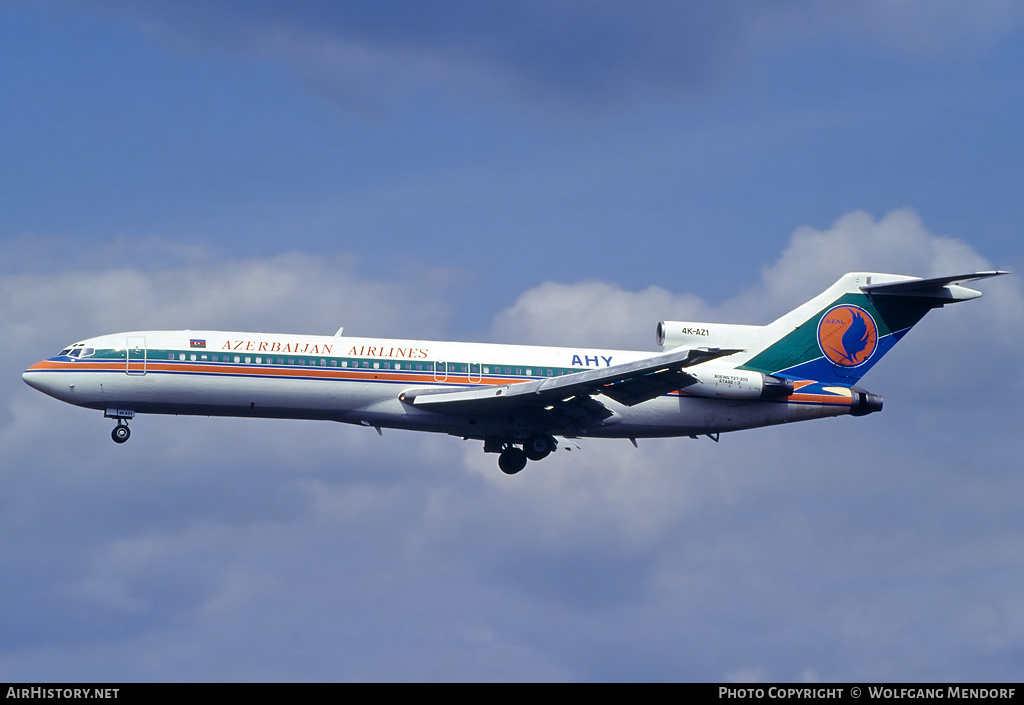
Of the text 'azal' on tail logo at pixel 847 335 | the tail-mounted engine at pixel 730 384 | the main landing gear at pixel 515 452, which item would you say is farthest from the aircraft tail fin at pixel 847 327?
the main landing gear at pixel 515 452

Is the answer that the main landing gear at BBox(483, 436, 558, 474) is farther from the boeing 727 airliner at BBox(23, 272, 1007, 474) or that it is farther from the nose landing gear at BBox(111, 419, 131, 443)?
the nose landing gear at BBox(111, 419, 131, 443)

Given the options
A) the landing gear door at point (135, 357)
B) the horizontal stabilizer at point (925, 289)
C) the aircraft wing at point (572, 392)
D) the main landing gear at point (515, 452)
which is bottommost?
the main landing gear at point (515, 452)

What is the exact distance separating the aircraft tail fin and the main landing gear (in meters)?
8.07

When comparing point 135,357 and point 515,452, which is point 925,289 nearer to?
point 515,452

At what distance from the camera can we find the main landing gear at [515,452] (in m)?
48.8

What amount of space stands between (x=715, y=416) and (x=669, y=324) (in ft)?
12.9

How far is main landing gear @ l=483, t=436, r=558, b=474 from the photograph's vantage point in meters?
48.8

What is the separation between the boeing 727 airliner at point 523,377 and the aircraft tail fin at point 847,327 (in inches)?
2.0

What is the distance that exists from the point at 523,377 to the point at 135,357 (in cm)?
1375

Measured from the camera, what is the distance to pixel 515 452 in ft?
164

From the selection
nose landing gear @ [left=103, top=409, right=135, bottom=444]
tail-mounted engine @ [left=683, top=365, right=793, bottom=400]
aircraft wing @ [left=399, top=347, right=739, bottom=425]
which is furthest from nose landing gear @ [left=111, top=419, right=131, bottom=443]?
tail-mounted engine @ [left=683, top=365, right=793, bottom=400]

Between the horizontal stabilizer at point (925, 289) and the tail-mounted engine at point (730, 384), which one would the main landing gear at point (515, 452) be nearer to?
the tail-mounted engine at point (730, 384)

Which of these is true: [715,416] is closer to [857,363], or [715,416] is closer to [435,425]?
[857,363]
